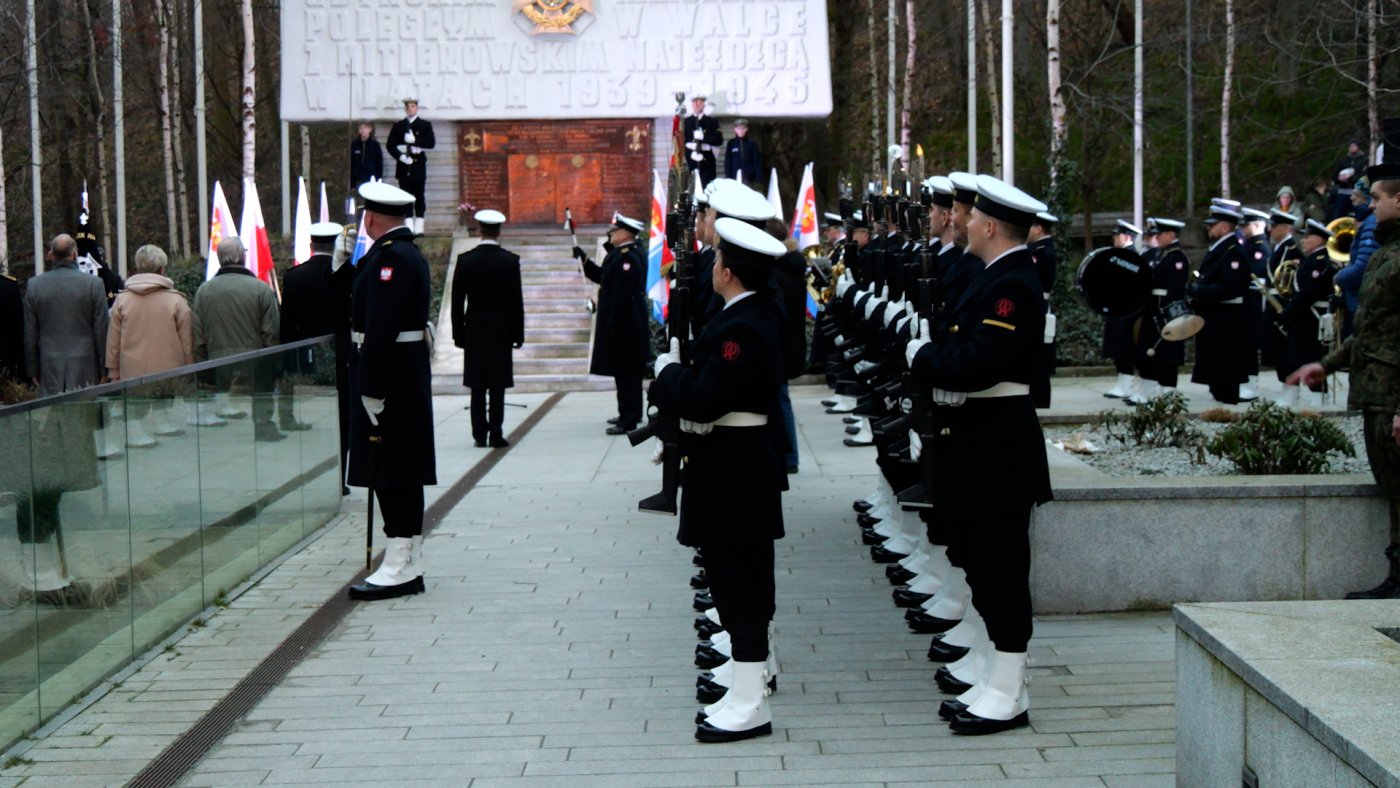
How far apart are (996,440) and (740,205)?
4.25 ft

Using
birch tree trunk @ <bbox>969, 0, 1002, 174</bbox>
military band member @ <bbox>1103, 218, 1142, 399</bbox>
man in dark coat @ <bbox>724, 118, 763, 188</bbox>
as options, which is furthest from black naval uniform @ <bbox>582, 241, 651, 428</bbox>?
birch tree trunk @ <bbox>969, 0, 1002, 174</bbox>

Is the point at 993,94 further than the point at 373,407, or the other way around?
the point at 993,94

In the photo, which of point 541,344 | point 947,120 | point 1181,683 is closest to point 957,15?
point 947,120

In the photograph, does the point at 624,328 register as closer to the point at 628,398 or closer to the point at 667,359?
the point at 628,398

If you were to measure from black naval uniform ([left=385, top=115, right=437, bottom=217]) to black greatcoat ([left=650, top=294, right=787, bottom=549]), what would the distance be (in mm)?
23272

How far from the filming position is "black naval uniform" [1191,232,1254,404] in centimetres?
1489

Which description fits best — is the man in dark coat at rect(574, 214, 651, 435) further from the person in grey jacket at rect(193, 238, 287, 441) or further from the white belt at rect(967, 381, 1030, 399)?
the white belt at rect(967, 381, 1030, 399)

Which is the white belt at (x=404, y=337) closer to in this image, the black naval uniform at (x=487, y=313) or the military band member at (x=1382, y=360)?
the military band member at (x=1382, y=360)

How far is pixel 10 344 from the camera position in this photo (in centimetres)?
1239

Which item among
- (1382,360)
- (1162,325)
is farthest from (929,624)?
(1162,325)

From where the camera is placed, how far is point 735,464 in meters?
5.74

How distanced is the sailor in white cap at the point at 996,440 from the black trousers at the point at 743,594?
0.68m

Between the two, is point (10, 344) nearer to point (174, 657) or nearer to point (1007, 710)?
point (174, 657)

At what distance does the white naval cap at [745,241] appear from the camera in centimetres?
566
